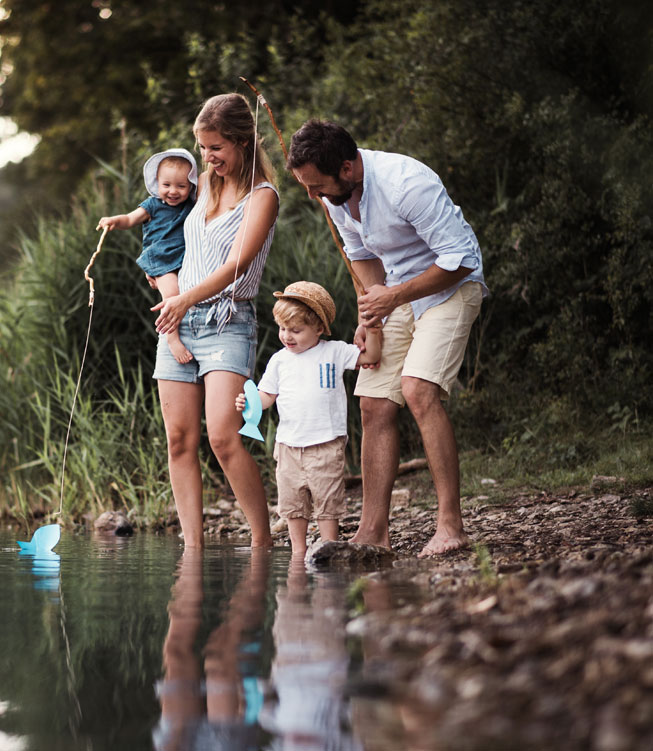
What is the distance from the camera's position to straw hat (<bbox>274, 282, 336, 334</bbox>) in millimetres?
4758

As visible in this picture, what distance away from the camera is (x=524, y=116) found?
816 centimetres

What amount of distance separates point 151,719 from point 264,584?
5.29 ft

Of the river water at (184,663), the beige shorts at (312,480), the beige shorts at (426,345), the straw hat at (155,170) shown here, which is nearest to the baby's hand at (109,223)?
the straw hat at (155,170)

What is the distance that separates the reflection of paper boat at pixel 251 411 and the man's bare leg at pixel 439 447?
0.62 meters

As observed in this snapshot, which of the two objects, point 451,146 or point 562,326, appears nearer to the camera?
point 562,326

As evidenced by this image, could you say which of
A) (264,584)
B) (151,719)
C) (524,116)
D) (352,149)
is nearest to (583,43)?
(524,116)

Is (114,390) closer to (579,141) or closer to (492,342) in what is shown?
(492,342)

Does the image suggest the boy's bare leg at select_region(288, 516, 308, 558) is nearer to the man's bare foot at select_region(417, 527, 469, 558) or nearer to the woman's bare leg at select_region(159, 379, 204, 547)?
the woman's bare leg at select_region(159, 379, 204, 547)

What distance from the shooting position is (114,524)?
6375 millimetres

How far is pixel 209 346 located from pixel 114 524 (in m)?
2.11

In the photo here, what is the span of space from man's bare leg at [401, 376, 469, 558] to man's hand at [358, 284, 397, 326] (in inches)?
11.0

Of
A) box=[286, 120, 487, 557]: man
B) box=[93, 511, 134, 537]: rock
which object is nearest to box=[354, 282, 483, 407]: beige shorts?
box=[286, 120, 487, 557]: man

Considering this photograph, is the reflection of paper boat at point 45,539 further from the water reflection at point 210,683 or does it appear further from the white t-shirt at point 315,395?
the water reflection at point 210,683

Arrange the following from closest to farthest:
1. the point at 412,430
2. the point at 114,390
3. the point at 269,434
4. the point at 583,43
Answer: the point at 269,434 → the point at 114,390 → the point at 412,430 → the point at 583,43
